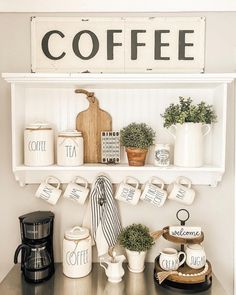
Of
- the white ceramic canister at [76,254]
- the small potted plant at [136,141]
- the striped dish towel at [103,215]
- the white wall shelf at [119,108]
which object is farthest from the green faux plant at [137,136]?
the white ceramic canister at [76,254]

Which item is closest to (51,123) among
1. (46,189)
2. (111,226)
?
(46,189)

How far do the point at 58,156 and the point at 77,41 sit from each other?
560 millimetres

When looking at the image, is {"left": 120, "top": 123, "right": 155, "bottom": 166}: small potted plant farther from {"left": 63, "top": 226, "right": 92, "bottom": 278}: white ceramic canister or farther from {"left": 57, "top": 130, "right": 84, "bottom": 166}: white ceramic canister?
{"left": 63, "top": 226, "right": 92, "bottom": 278}: white ceramic canister

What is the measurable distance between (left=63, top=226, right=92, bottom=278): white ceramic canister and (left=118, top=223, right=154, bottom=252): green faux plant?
0.16 metres

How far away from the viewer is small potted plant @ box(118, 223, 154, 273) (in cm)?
142

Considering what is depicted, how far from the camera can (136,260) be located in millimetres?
1436

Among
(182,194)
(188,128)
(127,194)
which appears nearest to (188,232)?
(182,194)

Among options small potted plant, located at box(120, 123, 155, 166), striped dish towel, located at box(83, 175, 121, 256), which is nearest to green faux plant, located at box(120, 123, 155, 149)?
Result: small potted plant, located at box(120, 123, 155, 166)

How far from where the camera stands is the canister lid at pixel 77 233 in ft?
4.56

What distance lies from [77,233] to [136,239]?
0.26 metres

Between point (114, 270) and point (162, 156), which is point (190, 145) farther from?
point (114, 270)

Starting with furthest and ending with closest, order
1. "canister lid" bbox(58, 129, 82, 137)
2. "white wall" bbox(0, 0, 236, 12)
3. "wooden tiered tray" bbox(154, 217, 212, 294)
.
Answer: "white wall" bbox(0, 0, 236, 12)
"canister lid" bbox(58, 129, 82, 137)
"wooden tiered tray" bbox(154, 217, 212, 294)

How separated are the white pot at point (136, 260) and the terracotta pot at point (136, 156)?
393 mm

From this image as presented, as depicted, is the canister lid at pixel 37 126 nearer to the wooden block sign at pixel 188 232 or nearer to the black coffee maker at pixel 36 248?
the black coffee maker at pixel 36 248
